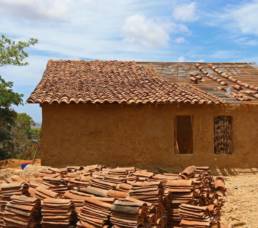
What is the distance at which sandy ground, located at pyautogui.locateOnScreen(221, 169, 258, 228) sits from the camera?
959 cm

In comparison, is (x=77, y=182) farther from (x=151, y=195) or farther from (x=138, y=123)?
(x=138, y=123)

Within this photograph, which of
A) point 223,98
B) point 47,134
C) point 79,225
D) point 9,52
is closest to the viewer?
point 79,225

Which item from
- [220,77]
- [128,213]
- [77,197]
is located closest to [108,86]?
[220,77]

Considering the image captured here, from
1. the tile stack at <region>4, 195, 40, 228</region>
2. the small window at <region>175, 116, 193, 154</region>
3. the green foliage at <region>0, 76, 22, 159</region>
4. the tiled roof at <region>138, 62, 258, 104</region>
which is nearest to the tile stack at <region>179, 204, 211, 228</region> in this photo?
the tile stack at <region>4, 195, 40, 228</region>

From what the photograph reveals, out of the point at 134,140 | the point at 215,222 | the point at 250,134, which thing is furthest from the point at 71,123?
the point at 215,222

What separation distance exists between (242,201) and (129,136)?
4410mm

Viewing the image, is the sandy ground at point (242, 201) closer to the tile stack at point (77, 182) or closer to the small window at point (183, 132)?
the tile stack at point (77, 182)

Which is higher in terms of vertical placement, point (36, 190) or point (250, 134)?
point (250, 134)

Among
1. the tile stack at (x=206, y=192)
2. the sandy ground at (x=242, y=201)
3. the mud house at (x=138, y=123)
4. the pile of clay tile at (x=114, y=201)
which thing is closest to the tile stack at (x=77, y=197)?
the pile of clay tile at (x=114, y=201)

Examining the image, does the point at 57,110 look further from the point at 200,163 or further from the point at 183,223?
the point at 183,223

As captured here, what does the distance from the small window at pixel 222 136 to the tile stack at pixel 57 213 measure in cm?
905

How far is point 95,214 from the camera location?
7008 millimetres

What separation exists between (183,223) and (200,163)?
656 cm

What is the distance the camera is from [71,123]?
46.0 feet
